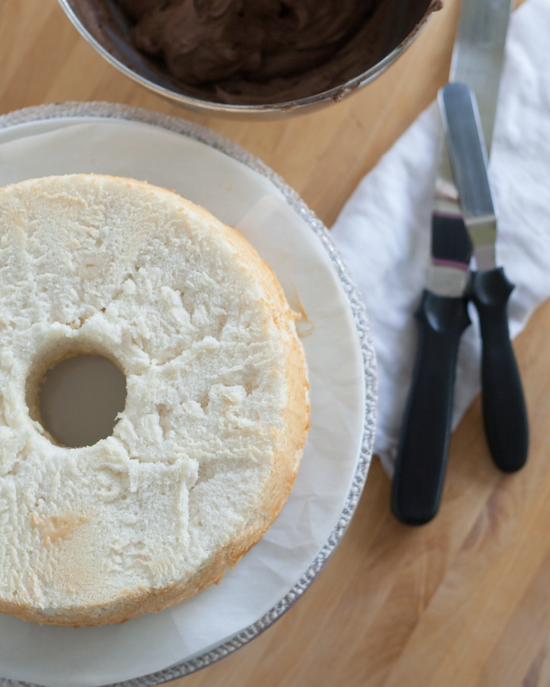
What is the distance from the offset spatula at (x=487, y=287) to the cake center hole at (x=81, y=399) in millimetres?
525

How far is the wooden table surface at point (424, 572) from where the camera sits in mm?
850

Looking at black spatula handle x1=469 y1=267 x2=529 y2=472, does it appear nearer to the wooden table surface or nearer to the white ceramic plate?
the wooden table surface

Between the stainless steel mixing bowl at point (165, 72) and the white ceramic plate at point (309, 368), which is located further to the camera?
the white ceramic plate at point (309, 368)

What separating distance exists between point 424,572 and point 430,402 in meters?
0.28

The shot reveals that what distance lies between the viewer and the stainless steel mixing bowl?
1.55 feet

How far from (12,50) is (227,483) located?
2.27 feet

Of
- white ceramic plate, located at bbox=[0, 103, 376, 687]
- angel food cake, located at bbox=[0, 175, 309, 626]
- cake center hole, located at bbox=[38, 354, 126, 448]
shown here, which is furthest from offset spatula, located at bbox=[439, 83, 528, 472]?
cake center hole, located at bbox=[38, 354, 126, 448]

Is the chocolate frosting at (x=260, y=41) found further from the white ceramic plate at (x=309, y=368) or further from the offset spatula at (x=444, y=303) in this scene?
the offset spatula at (x=444, y=303)

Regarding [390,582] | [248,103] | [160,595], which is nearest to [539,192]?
[248,103]

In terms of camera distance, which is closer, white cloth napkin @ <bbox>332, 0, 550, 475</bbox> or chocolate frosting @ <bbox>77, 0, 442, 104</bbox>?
chocolate frosting @ <bbox>77, 0, 442, 104</bbox>

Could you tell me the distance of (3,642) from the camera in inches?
26.0

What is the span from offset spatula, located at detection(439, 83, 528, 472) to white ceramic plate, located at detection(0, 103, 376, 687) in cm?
22

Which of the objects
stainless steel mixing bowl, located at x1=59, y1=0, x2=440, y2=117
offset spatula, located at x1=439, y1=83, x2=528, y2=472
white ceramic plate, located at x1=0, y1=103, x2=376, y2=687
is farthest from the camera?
offset spatula, located at x1=439, y1=83, x2=528, y2=472

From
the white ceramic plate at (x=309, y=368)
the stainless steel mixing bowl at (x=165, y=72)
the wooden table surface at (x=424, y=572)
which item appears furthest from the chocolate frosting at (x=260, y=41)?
the wooden table surface at (x=424, y=572)
